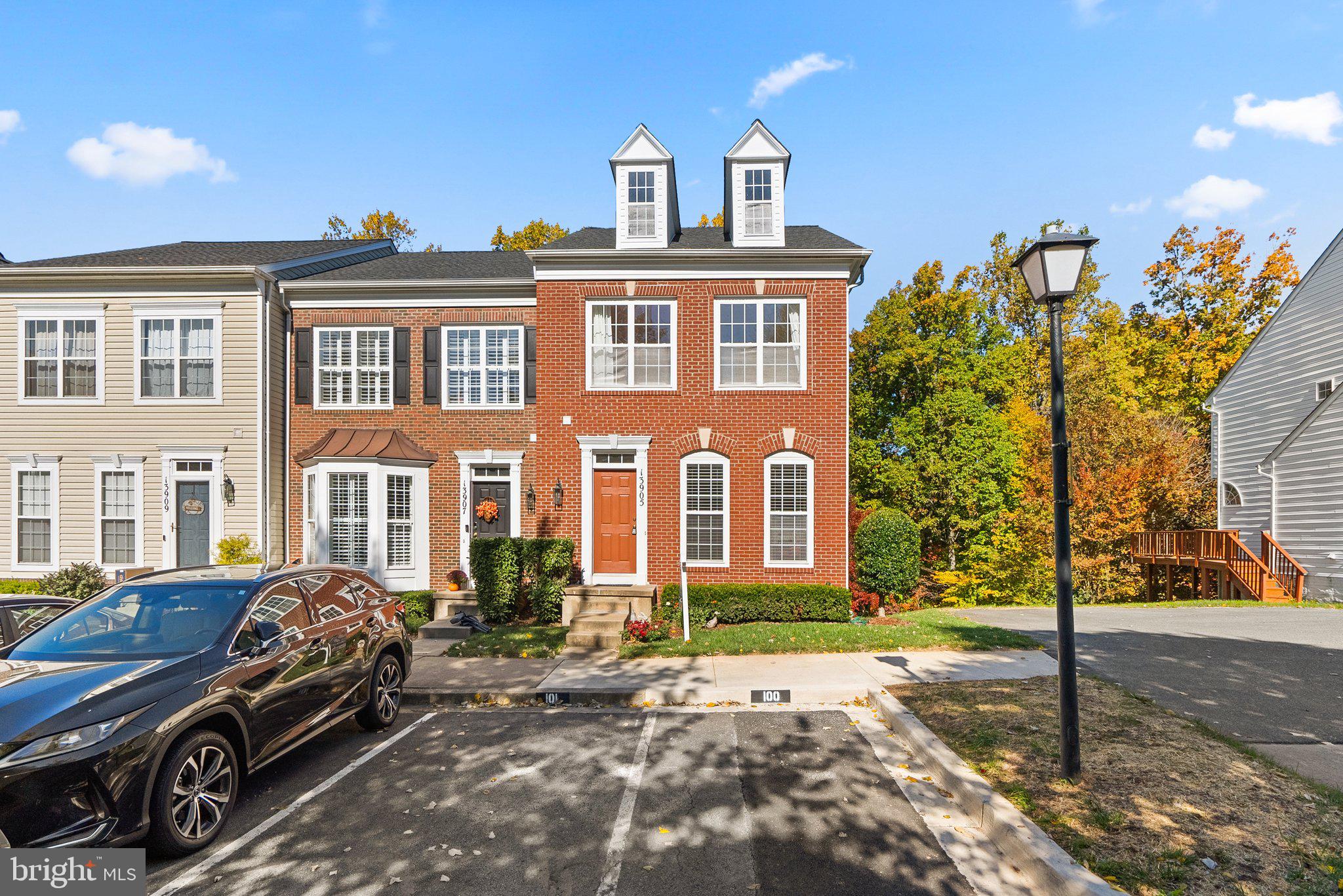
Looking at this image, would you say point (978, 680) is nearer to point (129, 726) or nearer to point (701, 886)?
point (701, 886)

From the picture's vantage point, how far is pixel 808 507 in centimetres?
1345

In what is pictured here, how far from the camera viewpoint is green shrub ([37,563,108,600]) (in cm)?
1331

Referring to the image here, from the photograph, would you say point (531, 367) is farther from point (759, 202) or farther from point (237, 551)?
point (237, 551)

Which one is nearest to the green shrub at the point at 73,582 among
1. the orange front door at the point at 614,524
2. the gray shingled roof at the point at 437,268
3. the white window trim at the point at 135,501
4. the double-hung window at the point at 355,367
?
the white window trim at the point at 135,501

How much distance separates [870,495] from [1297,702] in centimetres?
1593

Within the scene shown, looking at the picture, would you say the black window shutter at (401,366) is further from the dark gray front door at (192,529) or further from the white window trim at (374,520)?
the dark gray front door at (192,529)

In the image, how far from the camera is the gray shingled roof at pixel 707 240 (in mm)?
13922

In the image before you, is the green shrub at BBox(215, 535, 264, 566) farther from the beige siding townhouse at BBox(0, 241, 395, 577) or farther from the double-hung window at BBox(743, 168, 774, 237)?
the double-hung window at BBox(743, 168, 774, 237)

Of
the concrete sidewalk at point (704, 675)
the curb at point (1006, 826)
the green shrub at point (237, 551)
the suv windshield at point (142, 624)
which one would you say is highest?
the suv windshield at point (142, 624)

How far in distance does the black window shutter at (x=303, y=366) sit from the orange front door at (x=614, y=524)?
22.5 ft

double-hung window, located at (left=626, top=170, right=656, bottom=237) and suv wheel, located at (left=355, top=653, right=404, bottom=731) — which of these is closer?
suv wheel, located at (left=355, top=653, right=404, bottom=731)

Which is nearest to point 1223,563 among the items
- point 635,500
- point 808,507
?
point 808,507

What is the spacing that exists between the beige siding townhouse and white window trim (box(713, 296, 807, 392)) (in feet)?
31.8

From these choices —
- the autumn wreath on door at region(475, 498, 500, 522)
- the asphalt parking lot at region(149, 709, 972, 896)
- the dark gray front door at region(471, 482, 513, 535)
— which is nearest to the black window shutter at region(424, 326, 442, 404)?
the dark gray front door at region(471, 482, 513, 535)
